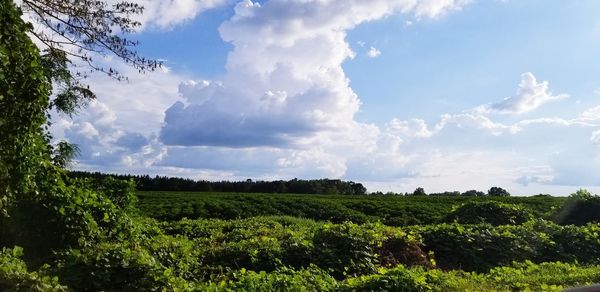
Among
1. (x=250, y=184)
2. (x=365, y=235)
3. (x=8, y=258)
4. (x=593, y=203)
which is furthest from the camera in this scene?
(x=250, y=184)

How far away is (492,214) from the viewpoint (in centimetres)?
1669

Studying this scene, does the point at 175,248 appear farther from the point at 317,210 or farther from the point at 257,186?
the point at 257,186

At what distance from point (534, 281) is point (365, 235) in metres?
3.19

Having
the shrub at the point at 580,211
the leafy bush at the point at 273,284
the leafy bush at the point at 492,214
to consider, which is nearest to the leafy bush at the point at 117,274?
the leafy bush at the point at 273,284

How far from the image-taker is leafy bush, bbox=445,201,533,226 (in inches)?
645

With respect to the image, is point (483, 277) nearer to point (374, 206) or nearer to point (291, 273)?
point (291, 273)

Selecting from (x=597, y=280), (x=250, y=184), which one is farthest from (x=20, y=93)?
(x=250, y=184)

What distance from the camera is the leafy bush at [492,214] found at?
645 inches

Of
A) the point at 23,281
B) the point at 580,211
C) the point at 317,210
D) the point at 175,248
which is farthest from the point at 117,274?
the point at 317,210

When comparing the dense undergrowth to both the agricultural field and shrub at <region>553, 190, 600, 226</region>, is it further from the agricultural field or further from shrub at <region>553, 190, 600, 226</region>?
the agricultural field

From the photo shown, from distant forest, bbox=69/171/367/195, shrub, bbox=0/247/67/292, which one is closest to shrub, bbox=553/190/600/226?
shrub, bbox=0/247/67/292

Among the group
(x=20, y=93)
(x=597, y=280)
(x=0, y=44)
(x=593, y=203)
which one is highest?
(x=0, y=44)

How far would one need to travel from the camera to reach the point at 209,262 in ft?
29.6

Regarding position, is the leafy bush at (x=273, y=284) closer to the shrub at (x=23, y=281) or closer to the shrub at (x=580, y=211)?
the shrub at (x=23, y=281)
